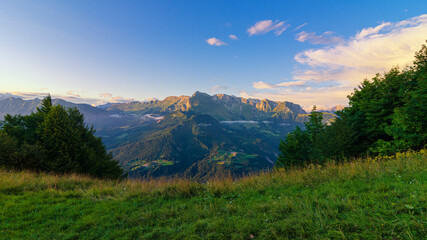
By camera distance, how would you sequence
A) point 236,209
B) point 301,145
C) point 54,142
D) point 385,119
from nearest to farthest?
point 236,209 → point 385,119 → point 54,142 → point 301,145

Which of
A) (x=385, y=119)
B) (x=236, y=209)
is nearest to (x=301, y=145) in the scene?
(x=385, y=119)

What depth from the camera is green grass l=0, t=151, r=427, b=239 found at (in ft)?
11.5

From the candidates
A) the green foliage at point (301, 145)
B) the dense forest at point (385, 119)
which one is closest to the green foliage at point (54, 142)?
the dense forest at point (385, 119)

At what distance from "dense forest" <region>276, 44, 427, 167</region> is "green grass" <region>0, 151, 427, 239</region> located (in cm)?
771

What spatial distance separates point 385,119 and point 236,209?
24.1 m

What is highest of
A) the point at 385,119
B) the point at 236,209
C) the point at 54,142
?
the point at 385,119

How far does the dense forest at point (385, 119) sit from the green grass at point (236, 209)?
25.3 feet

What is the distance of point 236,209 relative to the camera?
523 centimetres

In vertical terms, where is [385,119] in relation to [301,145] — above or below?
above

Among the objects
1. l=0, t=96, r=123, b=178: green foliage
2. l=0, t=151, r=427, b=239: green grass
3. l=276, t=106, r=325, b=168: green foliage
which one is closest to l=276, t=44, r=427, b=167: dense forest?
l=276, t=106, r=325, b=168: green foliage

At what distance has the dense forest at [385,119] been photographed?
14617 millimetres

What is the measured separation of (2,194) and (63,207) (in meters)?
3.53

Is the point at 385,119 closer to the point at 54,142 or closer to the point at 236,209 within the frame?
the point at 236,209

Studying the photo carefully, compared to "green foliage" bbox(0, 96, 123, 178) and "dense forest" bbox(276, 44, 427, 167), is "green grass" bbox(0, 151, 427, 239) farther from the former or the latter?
"green foliage" bbox(0, 96, 123, 178)
